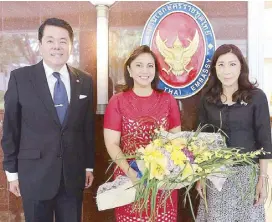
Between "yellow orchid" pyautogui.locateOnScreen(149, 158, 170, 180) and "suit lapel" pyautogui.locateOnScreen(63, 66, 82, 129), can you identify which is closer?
"yellow orchid" pyautogui.locateOnScreen(149, 158, 170, 180)

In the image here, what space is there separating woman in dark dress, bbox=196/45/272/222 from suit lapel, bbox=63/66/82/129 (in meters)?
0.92

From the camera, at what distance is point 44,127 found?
2.12m

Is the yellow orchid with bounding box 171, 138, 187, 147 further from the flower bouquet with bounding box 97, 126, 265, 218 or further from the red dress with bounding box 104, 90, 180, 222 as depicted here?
the red dress with bounding box 104, 90, 180, 222

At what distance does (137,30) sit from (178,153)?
1510 mm

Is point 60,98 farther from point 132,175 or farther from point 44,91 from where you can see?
point 132,175

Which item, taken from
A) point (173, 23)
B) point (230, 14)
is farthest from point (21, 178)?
point (230, 14)

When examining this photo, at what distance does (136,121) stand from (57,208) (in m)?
0.79

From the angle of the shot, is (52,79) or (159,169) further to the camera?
(52,79)

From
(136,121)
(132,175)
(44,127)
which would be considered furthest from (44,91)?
(132,175)

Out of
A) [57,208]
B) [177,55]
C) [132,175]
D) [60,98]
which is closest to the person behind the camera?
[132,175]

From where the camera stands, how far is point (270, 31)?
5.18 meters

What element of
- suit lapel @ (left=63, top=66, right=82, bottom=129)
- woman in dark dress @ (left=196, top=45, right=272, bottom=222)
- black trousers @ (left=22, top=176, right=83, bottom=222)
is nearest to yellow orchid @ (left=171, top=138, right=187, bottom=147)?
woman in dark dress @ (left=196, top=45, right=272, bottom=222)

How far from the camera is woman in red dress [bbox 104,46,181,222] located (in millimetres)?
2240

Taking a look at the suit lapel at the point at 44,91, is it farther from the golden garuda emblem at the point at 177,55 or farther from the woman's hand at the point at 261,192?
the woman's hand at the point at 261,192
